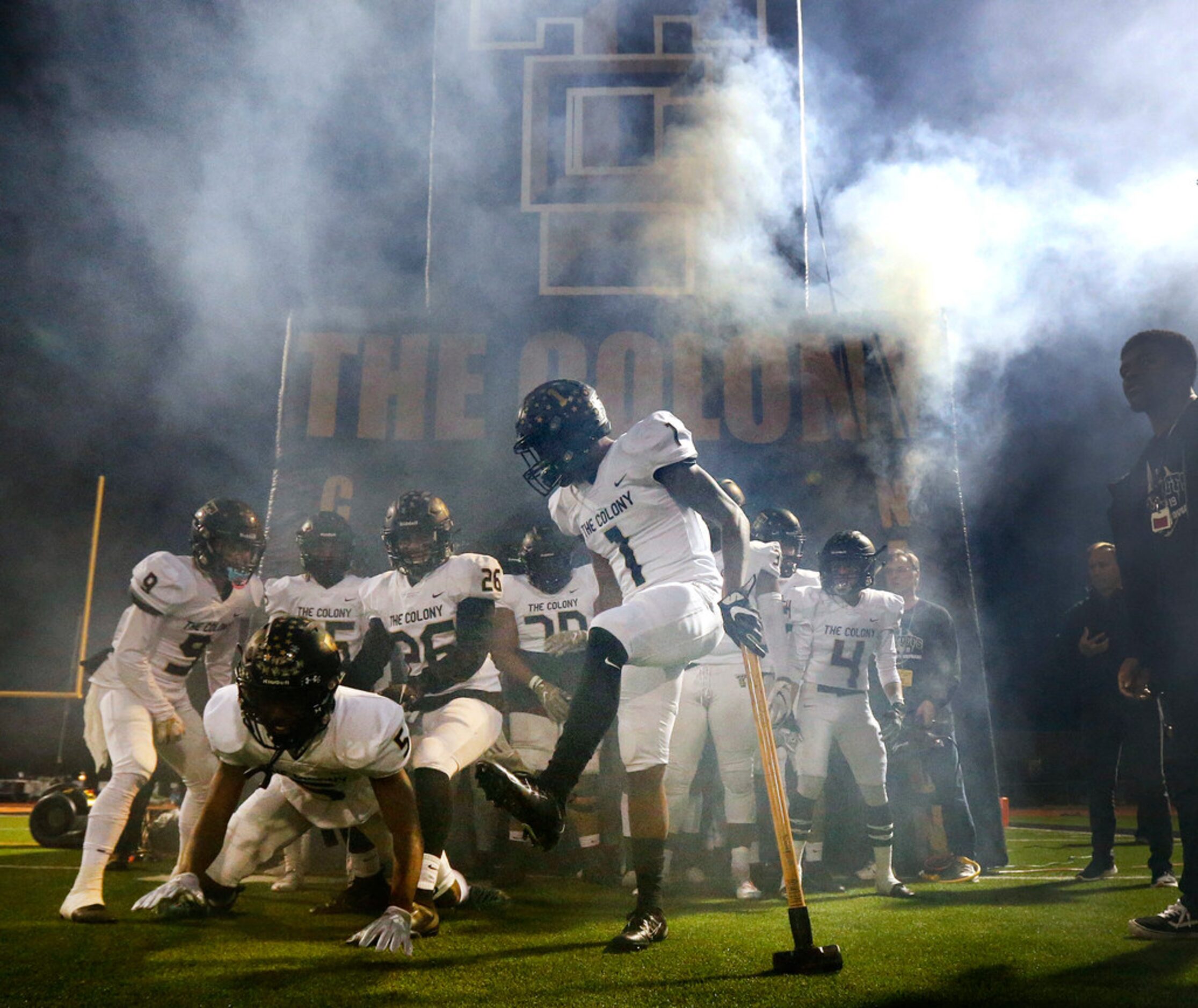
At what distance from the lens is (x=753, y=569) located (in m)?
5.09

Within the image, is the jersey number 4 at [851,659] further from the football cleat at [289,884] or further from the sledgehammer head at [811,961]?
the football cleat at [289,884]

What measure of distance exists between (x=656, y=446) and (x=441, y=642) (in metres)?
1.87

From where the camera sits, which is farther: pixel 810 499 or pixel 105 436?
pixel 105 436

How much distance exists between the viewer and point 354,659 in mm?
4852

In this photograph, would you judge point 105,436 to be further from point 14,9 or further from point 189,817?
point 189,817

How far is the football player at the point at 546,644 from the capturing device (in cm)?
568

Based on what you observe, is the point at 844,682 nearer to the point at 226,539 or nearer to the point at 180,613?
the point at 226,539

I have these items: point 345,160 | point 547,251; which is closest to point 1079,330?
point 547,251

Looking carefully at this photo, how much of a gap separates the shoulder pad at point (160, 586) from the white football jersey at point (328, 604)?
2.10 feet

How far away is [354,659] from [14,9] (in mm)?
7487

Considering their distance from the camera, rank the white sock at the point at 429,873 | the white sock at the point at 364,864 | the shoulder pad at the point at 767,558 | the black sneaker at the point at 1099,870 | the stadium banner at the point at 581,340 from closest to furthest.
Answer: the white sock at the point at 429,873, the white sock at the point at 364,864, the black sneaker at the point at 1099,870, the shoulder pad at the point at 767,558, the stadium banner at the point at 581,340

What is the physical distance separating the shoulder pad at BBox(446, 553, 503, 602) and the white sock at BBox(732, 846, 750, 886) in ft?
6.77

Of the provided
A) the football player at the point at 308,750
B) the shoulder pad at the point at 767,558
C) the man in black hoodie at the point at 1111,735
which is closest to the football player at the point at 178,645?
the football player at the point at 308,750

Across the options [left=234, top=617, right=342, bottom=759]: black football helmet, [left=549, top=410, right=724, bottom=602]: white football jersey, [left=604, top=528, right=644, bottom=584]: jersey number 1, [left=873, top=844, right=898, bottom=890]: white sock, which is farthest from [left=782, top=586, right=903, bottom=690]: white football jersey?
[left=234, top=617, right=342, bottom=759]: black football helmet
